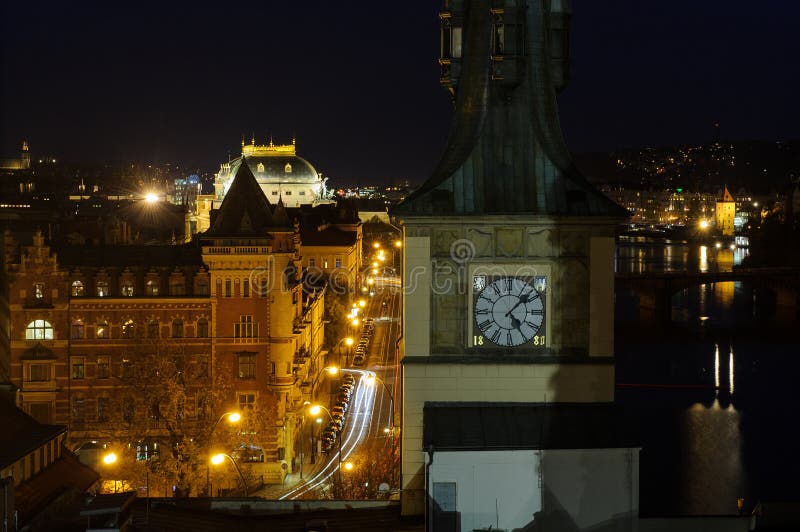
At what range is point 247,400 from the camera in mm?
32969

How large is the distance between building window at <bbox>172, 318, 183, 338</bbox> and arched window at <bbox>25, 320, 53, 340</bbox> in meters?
3.62

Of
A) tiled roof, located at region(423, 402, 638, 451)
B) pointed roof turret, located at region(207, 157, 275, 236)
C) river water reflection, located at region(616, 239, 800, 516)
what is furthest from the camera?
river water reflection, located at region(616, 239, 800, 516)

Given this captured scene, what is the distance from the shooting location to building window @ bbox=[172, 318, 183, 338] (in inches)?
1282

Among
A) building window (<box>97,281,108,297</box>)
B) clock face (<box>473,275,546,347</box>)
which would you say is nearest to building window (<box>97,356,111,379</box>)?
building window (<box>97,281,108,297</box>)

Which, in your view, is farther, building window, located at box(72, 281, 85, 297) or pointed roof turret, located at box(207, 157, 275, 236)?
pointed roof turret, located at box(207, 157, 275, 236)

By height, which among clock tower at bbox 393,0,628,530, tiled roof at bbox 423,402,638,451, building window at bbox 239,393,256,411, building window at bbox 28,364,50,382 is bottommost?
building window at bbox 239,393,256,411

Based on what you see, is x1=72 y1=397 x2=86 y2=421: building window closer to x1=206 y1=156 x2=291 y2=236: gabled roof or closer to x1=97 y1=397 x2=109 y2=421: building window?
x1=97 y1=397 x2=109 y2=421: building window

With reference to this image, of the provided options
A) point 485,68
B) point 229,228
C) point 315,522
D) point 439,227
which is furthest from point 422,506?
point 229,228

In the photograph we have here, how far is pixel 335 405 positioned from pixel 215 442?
11.6 meters

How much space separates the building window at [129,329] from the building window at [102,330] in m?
0.45

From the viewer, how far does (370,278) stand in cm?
8581

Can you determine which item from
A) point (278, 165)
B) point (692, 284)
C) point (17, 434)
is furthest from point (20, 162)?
point (17, 434)

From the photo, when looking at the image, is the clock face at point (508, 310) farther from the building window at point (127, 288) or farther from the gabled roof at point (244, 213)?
the building window at point (127, 288)

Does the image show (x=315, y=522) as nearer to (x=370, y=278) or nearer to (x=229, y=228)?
(x=229, y=228)
